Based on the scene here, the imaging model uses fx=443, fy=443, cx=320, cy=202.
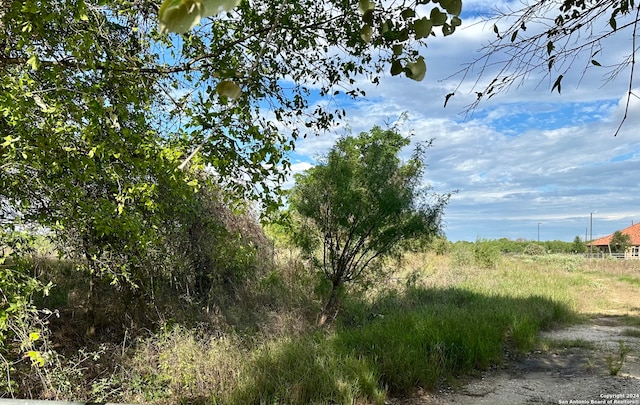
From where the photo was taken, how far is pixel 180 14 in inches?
24.1

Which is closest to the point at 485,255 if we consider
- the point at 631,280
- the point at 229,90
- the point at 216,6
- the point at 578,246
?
the point at 631,280

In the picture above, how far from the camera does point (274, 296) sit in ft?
30.2

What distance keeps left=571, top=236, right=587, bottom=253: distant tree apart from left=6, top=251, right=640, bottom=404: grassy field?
46426 mm

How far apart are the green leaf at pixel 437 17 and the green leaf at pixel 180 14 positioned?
95cm

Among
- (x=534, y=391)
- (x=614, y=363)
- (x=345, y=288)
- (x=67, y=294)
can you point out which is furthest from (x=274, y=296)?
(x=614, y=363)

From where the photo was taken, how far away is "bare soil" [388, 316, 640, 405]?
5.14 m

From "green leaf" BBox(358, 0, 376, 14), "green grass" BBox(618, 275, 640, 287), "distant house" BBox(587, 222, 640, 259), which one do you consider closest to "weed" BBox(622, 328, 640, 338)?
"green leaf" BBox(358, 0, 376, 14)

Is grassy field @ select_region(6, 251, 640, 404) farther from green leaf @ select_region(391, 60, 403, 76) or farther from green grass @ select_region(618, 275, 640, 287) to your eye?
green grass @ select_region(618, 275, 640, 287)

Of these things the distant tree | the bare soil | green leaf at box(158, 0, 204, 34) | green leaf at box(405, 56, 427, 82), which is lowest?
the bare soil

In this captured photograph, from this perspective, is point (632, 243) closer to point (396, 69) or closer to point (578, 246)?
point (578, 246)

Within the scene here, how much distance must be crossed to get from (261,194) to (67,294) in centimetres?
613

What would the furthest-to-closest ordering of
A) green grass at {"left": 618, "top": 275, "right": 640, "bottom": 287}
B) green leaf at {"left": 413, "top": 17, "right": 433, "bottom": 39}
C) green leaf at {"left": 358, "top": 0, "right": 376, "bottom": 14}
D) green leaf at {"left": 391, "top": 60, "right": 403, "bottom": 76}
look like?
green grass at {"left": 618, "top": 275, "right": 640, "bottom": 287} < green leaf at {"left": 391, "top": 60, "right": 403, "bottom": 76} < green leaf at {"left": 413, "top": 17, "right": 433, "bottom": 39} < green leaf at {"left": 358, "top": 0, "right": 376, "bottom": 14}

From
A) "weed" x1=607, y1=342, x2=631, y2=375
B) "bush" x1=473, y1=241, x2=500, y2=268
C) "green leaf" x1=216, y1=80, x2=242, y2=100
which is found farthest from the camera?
"bush" x1=473, y1=241, x2=500, y2=268

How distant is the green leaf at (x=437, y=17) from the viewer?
1.34 metres
